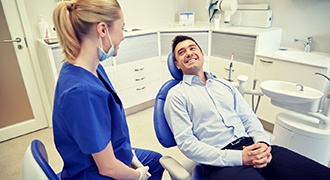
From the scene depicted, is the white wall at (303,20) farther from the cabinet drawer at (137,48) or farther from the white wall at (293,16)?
the cabinet drawer at (137,48)

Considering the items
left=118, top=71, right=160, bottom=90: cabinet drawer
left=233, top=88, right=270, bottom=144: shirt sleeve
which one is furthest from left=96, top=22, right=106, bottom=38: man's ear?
left=118, top=71, right=160, bottom=90: cabinet drawer

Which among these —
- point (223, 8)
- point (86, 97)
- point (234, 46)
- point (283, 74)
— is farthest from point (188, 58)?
point (223, 8)

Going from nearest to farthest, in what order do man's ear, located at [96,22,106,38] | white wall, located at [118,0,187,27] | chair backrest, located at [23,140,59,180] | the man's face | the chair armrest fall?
1. chair backrest, located at [23,140,59,180]
2. man's ear, located at [96,22,106,38]
3. the chair armrest
4. the man's face
5. white wall, located at [118,0,187,27]

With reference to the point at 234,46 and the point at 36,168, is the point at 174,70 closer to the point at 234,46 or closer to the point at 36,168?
the point at 36,168

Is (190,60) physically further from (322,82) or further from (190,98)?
(322,82)

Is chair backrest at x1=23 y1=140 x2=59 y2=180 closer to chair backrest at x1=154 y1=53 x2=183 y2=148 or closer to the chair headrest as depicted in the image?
chair backrest at x1=154 y1=53 x2=183 y2=148

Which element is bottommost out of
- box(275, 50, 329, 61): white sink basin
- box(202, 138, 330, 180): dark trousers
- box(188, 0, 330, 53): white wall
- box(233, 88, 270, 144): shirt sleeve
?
box(202, 138, 330, 180): dark trousers

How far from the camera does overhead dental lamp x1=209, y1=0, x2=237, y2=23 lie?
8.33ft

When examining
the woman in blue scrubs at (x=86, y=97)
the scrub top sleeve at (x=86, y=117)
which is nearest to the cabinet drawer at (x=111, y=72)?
the woman in blue scrubs at (x=86, y=97)

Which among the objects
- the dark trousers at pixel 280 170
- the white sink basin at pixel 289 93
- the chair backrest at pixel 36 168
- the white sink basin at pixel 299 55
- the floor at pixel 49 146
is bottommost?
the floor at pixel 49 146

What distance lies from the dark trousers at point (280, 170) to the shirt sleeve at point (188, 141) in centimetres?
5

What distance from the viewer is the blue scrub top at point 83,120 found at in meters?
0.79

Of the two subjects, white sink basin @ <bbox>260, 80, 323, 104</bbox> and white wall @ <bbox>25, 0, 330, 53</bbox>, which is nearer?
white sink basin @ <bbox>260, 80, 323, 104</bbox>

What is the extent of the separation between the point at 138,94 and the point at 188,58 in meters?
1.47
